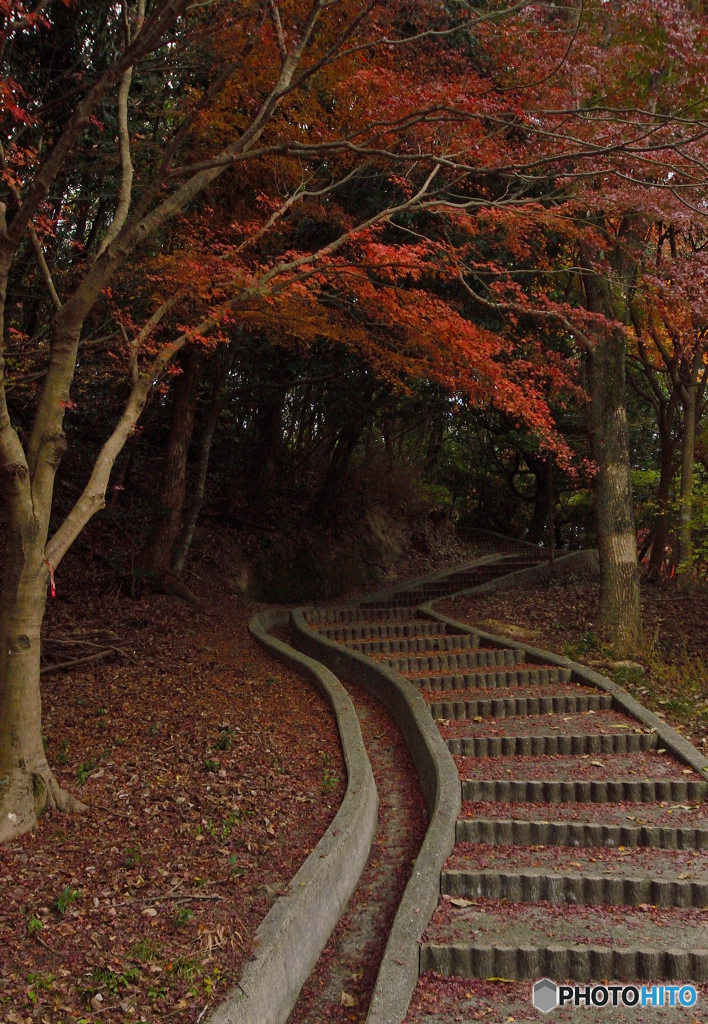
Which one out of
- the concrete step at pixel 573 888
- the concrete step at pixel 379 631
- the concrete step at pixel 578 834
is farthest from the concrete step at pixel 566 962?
the concrete step at pixel 379 631

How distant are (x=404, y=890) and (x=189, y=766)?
84.4 inches

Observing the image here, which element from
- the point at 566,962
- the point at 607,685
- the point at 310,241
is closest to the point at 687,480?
the point at 607,685

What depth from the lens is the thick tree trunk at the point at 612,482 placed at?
11.1m

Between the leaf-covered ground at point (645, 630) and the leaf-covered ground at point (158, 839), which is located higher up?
the leaf-covered ground at point (645, 630)

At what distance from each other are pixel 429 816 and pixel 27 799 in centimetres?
290

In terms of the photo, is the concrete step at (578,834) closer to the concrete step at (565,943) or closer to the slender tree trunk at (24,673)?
the concrete step at (565,943)

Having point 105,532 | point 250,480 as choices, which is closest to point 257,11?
point 105,532

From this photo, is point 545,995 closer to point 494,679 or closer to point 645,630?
point 494,679

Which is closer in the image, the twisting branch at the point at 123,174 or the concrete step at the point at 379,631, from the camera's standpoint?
the twisting branch at the point at 123,174

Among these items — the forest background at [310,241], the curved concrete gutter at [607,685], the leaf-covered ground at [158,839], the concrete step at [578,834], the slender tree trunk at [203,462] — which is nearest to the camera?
the leaf-covered ground at [158,839]

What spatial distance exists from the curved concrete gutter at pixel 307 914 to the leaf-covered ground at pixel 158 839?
11 centimetres

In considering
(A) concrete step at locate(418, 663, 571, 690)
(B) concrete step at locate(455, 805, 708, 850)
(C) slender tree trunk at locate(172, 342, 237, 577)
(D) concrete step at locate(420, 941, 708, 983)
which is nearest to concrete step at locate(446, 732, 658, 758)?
(B) concrete step at locate(455, 805, 708, 850)

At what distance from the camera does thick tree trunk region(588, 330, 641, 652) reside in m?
11.1

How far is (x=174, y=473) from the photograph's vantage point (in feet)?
42.9
